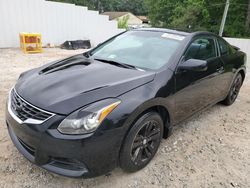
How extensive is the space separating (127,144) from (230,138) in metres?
1.96

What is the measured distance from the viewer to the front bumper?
190 cm

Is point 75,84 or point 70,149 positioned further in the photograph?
point 75,84

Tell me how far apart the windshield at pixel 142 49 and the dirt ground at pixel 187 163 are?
113 cm

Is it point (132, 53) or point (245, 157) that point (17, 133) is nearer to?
point (132, 53)

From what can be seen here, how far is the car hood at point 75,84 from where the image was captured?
6.63 feet

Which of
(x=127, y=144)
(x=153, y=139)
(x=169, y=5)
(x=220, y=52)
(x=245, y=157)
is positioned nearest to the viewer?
(x=127, y=144)

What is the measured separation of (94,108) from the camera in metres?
1.97

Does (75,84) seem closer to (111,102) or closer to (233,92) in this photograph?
(111,102)

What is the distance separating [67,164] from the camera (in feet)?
6.56

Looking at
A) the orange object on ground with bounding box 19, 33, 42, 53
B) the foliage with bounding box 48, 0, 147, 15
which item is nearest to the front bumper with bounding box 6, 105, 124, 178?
the orange object on ground with bounding box 19, 33, 42, 53

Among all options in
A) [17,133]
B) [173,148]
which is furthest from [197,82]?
[17,133]

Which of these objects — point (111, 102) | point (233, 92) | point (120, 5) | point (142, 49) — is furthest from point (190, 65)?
point (120, 5)

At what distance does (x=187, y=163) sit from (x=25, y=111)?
189cm

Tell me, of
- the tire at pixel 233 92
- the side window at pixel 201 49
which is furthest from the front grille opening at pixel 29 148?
the tire at pixel 233 92
